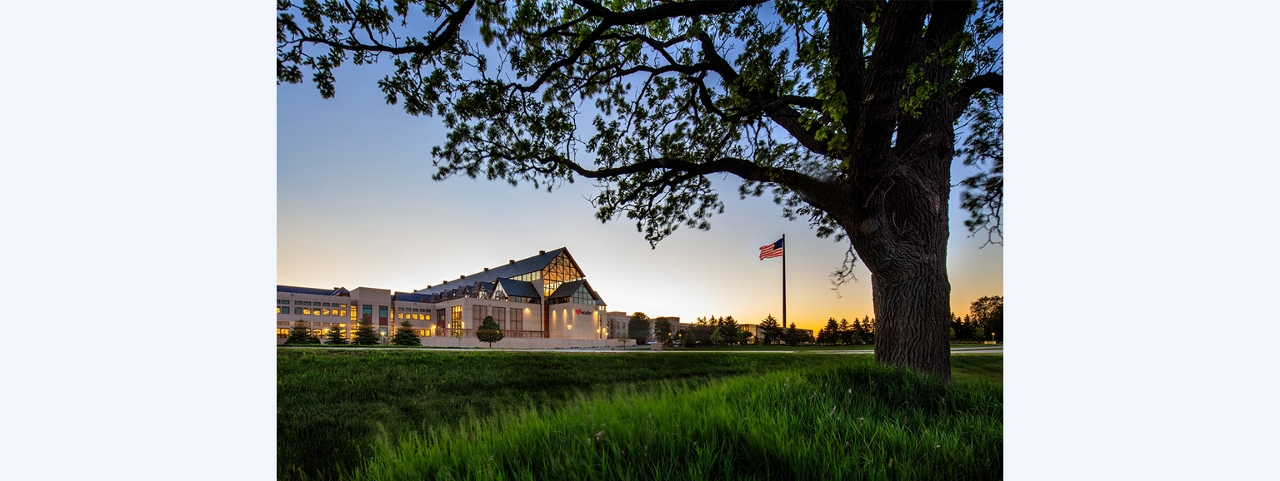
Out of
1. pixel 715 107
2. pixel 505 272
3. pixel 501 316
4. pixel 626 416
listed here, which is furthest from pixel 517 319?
pixel 715 107

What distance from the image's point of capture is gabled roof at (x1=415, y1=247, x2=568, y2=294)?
9.16 feet

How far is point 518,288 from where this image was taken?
2.82 meters

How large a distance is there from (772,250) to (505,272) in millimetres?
1660

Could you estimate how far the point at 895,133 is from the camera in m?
2.54

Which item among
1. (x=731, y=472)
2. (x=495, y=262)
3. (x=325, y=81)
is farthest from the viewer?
(x=495, y=262)

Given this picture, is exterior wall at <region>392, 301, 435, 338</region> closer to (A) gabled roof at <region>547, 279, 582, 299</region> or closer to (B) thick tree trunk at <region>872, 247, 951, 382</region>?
(A) gabled roof at <region>547, 279, 582, 299</region>

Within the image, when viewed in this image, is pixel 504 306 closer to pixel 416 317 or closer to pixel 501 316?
pixel 501 316

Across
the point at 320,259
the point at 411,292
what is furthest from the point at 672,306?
the point at 320,259

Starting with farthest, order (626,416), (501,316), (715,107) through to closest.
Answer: (715,107) < (501,316) < (626,416)

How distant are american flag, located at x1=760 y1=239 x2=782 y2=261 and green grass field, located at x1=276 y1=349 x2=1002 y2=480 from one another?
24.9 inches

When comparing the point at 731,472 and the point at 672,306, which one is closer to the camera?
the point at 731,472

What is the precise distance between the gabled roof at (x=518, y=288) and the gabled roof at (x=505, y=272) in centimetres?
3
